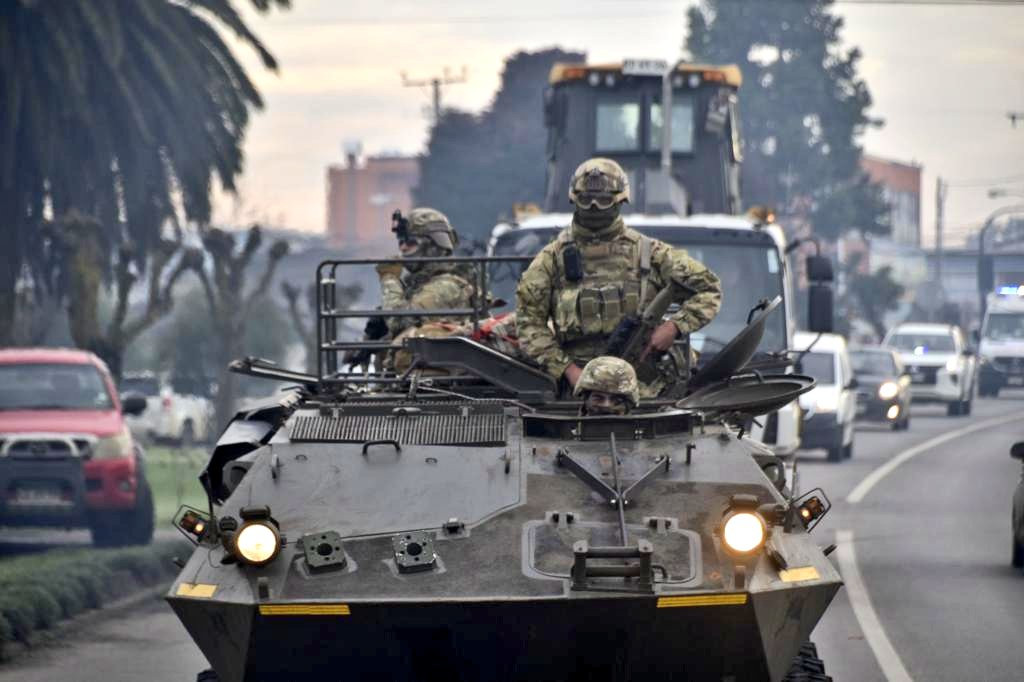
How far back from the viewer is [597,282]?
10.1 meters

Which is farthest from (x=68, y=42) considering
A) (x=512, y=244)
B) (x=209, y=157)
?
(x=512, y=244)

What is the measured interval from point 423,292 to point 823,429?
16979 mm

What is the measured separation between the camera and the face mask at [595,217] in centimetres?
1009

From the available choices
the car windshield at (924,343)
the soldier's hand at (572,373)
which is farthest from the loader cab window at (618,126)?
the car windshield at (924,343)

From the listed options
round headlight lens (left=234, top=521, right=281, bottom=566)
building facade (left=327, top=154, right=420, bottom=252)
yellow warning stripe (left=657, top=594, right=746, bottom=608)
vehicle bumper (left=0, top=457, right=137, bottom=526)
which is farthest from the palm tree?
building facade (left=327, top=154, right=420, bottom=252)

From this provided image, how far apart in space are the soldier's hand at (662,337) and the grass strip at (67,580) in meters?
4.83

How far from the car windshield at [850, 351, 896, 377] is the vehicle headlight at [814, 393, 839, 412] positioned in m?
9.00

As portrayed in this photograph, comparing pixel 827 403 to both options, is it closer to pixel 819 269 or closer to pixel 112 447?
pixel 819 269

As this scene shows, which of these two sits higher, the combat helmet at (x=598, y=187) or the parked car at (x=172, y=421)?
the combat helmet at (x=598, y=187)

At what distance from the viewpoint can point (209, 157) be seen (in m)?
27.0

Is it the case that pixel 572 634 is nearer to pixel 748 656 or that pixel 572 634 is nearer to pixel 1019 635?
pixel 748 656

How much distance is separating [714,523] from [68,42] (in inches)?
680

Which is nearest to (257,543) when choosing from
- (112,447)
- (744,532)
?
(744,532)

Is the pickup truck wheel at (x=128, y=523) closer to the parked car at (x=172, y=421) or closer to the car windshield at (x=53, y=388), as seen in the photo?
the car windshield at (x=53, y=388)
